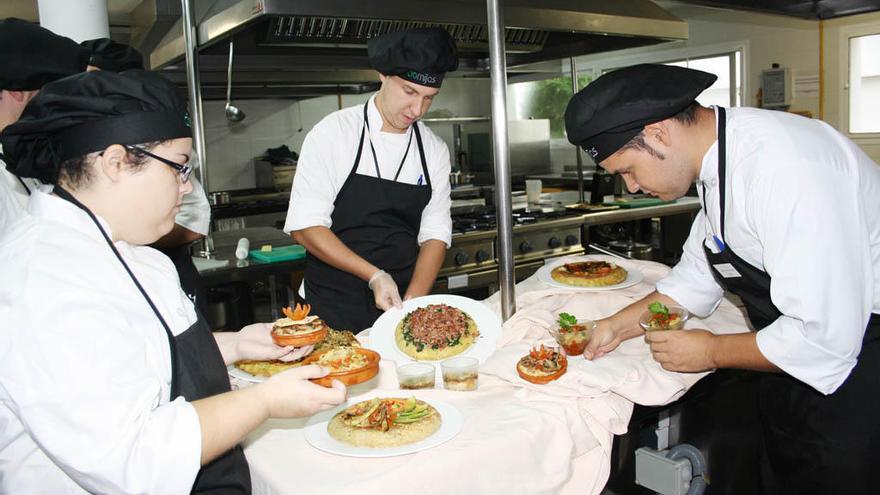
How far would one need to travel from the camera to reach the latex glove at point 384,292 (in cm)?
224

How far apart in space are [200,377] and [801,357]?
1.32 m

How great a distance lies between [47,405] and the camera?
3.23 ft

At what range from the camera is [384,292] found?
230 cm

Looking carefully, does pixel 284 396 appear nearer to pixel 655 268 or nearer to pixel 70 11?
pixel 655 268

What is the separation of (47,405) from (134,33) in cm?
566

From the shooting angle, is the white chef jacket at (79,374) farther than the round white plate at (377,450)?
No

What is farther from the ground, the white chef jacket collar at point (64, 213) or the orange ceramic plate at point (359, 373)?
the white chef jacket collar at point (64, 213)

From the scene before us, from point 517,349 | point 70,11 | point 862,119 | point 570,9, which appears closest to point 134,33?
point 70,11

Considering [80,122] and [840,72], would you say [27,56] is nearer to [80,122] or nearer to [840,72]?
[80,122]

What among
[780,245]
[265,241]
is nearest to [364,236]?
[780,245]

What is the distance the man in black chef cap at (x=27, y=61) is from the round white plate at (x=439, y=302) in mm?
1248

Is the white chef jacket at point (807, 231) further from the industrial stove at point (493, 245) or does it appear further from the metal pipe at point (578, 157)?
the metal pipe at point (578, 157)

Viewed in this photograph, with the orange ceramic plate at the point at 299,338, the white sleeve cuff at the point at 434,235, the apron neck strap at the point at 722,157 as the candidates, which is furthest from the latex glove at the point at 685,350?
the white sleeve cuff at the point at 434,235

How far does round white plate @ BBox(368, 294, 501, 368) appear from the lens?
1965mm
